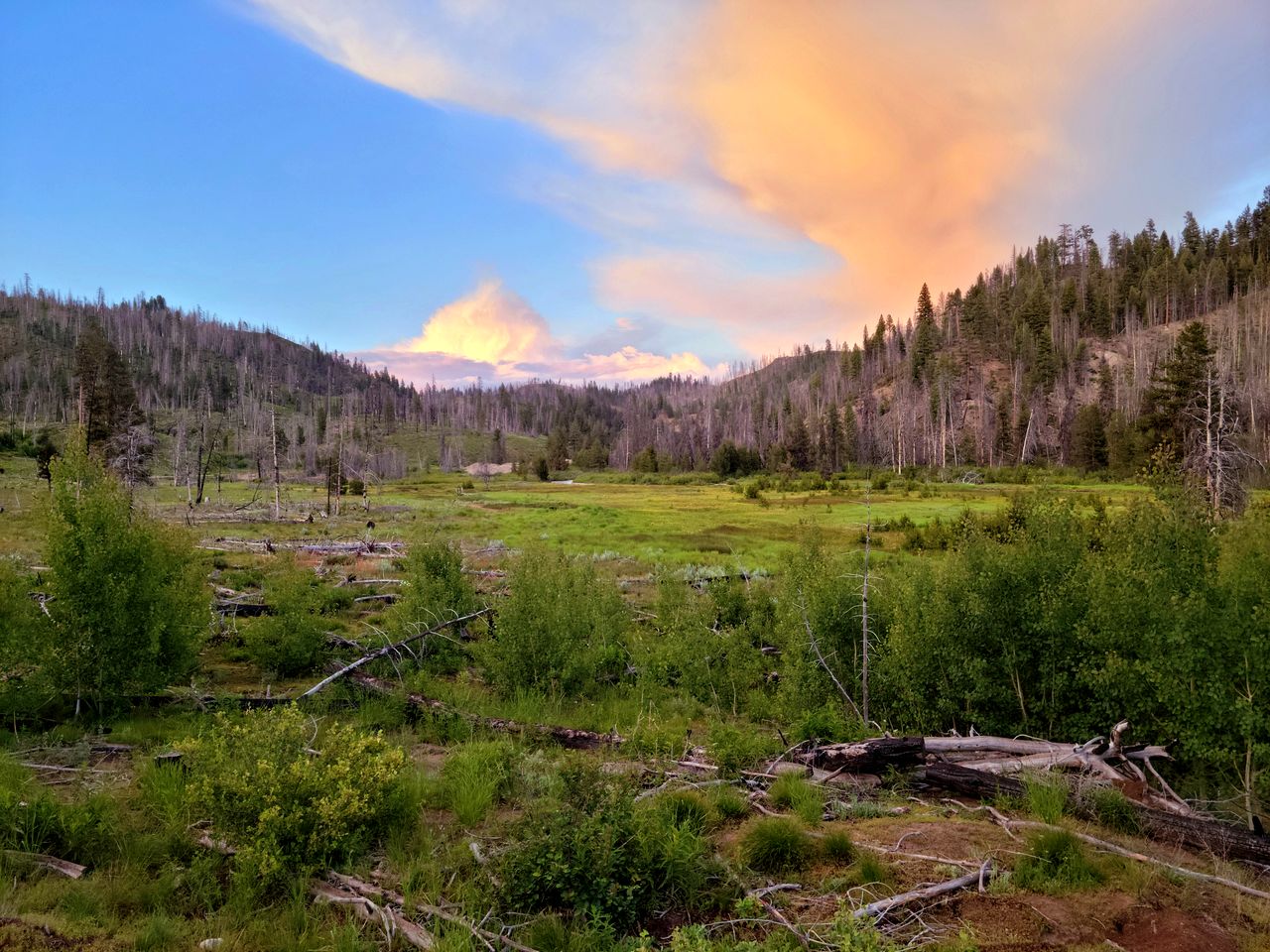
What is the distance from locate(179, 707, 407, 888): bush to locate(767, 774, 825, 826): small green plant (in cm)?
472

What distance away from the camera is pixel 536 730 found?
36.1 feet

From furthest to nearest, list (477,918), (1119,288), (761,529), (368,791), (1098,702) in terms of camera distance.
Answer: (1119,288), (761,529), (1098,702), (368,791), (477,918)

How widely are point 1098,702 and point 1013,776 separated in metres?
2.47

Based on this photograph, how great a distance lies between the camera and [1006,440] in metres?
100

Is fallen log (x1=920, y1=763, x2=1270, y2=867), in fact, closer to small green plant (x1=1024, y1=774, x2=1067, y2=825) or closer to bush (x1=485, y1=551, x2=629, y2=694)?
small green plant (x1=1024, y1=774, x2=1067, y2=825)

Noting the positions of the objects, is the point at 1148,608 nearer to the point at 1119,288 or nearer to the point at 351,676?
the point at 351,676

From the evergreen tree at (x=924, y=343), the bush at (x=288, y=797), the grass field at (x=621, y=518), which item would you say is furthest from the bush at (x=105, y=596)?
the evergreen tree at (x=924, y=343)

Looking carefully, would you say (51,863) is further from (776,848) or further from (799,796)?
(799,796)

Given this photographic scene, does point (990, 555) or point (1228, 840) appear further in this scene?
point (990, 555)

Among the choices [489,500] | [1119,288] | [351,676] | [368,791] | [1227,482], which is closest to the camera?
[368,791]

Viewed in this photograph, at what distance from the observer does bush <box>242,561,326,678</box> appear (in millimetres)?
13734

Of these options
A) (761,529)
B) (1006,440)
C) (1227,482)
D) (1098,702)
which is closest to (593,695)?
(1098,702)

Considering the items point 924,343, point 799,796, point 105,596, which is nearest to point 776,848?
point 799,796

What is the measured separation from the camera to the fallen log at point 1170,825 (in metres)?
7.05
